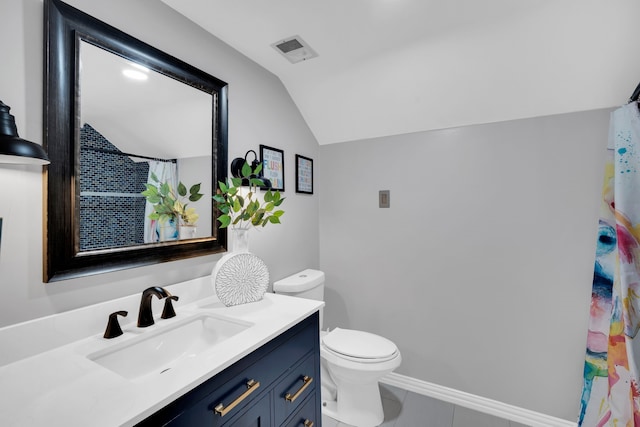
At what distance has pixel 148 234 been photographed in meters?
1.22

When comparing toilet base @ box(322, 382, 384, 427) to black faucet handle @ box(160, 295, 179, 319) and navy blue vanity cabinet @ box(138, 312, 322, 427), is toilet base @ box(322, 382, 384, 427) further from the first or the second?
black faucet handle @ box(160, 295, 179, 319)

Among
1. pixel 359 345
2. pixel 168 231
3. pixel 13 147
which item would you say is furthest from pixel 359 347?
pixel 13 147

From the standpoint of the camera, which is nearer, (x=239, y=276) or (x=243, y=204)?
(x=239, y=276)

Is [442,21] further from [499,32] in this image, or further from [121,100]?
[121,100]

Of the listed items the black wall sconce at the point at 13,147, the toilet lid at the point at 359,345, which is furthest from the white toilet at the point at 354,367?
the black wall sconce at the point at 13,147

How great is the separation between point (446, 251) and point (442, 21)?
4.58 ft

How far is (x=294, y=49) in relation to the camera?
1656mm

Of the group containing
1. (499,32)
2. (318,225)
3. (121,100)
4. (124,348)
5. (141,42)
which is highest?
(499,32)

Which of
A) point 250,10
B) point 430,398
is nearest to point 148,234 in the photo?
point 250,10

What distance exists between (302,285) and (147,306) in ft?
3.25

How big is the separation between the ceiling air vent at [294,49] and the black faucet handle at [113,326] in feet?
4.95

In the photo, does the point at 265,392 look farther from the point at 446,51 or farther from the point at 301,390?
the point at 446,51

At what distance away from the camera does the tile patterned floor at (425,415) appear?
1786 mm

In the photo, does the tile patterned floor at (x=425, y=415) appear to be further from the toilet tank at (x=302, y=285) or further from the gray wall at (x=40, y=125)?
the gray wall at (x=40, y=125)
